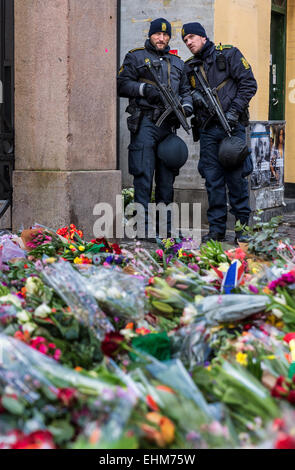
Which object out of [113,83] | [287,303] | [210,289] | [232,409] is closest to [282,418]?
[232,409]

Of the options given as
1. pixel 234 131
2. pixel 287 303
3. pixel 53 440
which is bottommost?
pixel 53 440

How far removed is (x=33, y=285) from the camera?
2.73 m

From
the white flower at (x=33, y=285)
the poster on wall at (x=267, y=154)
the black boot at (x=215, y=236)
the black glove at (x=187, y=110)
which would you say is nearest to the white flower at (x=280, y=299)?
the white flower at (x=33, y=285)

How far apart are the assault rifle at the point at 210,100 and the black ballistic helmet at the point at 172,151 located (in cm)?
42

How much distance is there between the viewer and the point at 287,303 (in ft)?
8.13

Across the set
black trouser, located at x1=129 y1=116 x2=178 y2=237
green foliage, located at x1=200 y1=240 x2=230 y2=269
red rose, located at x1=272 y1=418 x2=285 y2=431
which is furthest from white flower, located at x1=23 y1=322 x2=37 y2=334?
black trouser, located at x1=129 y1=116 x2=178 y2=237

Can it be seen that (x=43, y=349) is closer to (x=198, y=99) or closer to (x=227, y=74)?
(x=198, y=99)

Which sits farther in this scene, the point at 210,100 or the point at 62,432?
the point at 210,100

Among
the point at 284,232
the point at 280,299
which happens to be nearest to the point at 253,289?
the point at 280,299

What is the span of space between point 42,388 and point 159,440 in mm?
363

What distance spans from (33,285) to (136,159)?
13.9 ft

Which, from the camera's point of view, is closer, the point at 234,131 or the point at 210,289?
the point at 210,289
